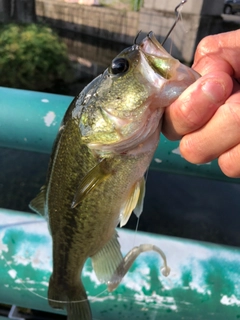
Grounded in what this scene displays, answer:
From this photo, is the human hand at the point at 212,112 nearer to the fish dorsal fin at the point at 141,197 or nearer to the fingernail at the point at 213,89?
the fingernail at the point at 213,89

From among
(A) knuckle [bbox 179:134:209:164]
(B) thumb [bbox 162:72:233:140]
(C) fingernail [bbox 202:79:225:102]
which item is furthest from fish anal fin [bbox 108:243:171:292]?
(C) fingernail [bbox 202:79:225:102]

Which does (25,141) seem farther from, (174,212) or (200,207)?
(200,207)

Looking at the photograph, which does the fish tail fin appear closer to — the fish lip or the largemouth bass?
the largemouth bass

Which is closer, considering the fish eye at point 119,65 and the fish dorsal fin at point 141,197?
the fish eye at point 119,65

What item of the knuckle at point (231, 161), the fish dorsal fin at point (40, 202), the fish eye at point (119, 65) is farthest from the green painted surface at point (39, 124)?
the fish eye at point (119, 65)

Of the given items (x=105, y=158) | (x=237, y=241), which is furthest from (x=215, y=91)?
(x=237, y=241)

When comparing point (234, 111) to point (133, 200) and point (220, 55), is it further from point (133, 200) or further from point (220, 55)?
point (133, 200)
